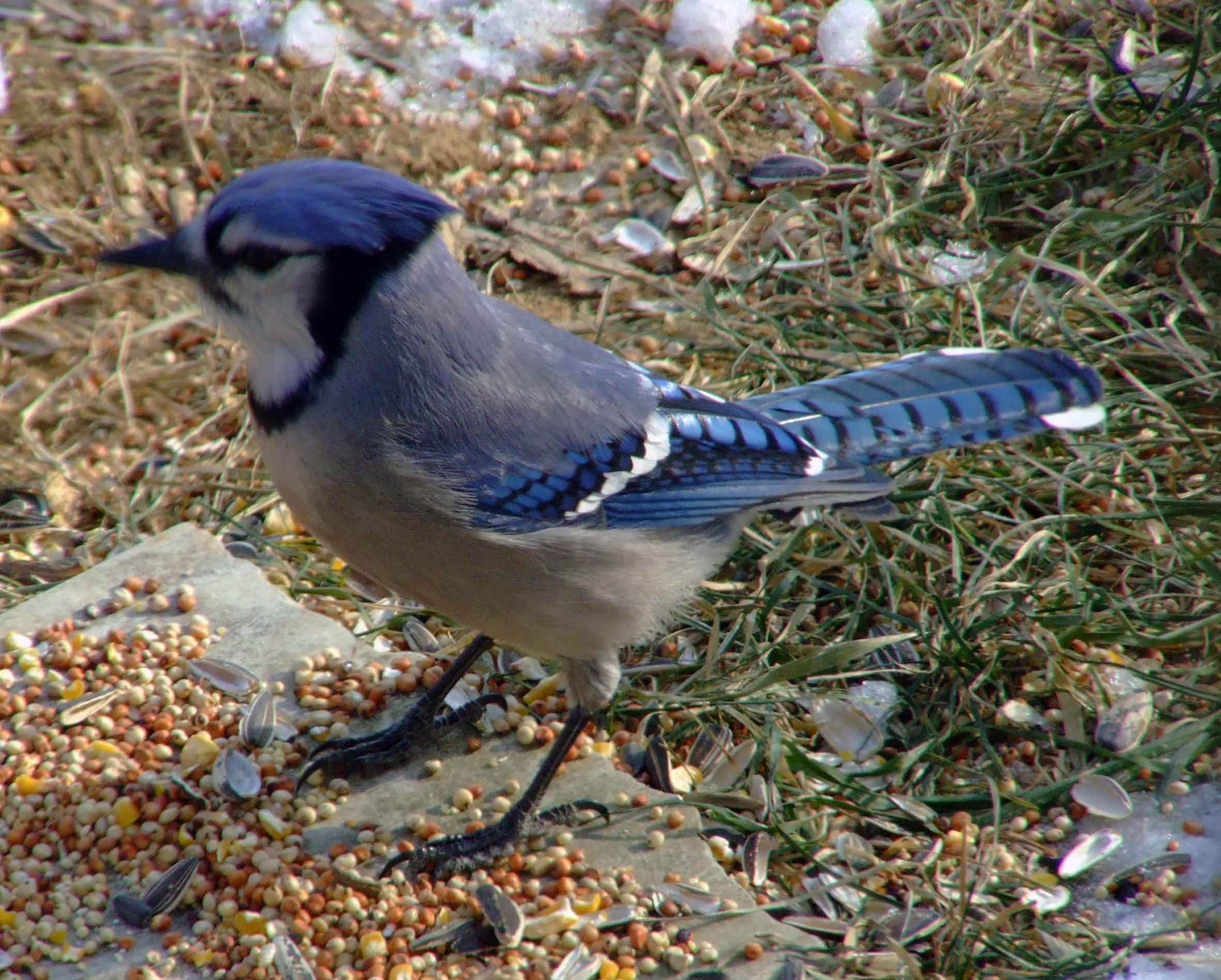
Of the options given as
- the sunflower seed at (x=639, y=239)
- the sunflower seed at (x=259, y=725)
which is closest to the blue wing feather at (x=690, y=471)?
the sunflower seed at (x=259, y=725)

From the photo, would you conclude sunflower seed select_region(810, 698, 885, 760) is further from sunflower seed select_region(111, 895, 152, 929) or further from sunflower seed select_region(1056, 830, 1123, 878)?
sunflower seed select_region(111, 895, 152, 929)

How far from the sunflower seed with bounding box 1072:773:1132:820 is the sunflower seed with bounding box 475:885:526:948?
3.68 ft

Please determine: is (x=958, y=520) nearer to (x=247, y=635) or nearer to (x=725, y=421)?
(x=725, y=421)

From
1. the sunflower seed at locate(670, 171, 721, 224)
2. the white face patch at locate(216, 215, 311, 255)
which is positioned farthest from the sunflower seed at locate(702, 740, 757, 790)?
the sunflower seed at locate(670, 171, 721, 224)

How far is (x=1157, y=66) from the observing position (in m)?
4.14

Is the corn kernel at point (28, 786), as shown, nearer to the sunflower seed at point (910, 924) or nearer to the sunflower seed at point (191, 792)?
the sunflower seed at point (191, 792)

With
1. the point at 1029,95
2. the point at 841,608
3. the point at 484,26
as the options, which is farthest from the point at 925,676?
the point at 484,26

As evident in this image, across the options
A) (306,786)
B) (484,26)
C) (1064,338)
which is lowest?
(306,786)

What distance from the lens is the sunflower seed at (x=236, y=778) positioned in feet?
8.32

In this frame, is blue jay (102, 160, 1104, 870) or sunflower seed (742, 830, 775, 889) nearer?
blue jay (102, 160, 1104, 870)

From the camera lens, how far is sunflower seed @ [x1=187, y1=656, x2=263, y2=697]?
9.04 ft

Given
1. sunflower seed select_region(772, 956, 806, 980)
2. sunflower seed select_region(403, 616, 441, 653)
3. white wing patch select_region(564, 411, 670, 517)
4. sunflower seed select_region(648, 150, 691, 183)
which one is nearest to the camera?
sunflower seed select_region(772, 956, 806, 980)

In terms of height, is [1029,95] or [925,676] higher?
[1029,95]

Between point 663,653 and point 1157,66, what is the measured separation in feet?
8.47
